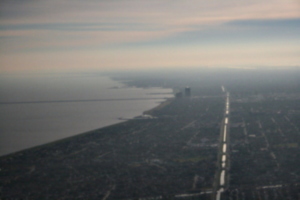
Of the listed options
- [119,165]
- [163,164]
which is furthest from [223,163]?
[119,165]

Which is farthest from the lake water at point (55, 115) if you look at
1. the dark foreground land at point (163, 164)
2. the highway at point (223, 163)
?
the highway at point (223, 163)

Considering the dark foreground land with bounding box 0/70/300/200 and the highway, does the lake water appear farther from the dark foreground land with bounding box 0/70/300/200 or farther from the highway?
the highway

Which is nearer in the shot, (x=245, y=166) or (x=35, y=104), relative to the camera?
(x=245, y=166)

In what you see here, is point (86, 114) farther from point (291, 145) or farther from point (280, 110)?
point (291, 145)

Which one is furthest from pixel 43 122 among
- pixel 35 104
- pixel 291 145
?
pixel 291 145

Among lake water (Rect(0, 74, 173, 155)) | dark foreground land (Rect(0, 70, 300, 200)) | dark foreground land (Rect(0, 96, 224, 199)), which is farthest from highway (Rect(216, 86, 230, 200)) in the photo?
lake water (Rect(0, 74, 173, 155))

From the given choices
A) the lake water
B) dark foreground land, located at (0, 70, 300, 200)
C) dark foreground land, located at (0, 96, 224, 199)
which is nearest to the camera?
dark foreground land, located at (0, 70, 300, 200)

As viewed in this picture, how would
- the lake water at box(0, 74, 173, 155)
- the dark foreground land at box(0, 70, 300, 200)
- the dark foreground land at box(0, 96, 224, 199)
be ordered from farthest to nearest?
the lake water at box(0, 74, 173, 155)
the dark foreground land at box(0, 96, 224, 199)
the dark foreground land at box(0, 70, 300, 200)

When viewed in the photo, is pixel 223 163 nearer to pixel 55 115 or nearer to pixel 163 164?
pixel 163 164

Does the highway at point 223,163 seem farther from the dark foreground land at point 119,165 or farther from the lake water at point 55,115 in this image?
the lake water at point 55,115
